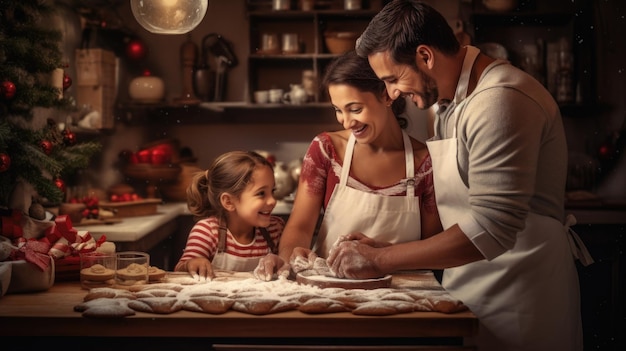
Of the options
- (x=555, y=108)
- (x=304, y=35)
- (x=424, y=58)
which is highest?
(x=304, y=35)

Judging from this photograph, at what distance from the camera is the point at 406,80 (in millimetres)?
2047

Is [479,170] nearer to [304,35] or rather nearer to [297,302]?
[297,302]

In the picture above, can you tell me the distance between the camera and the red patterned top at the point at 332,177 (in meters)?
2.56

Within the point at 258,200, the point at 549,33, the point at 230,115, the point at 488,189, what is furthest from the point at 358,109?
the point at 549,33

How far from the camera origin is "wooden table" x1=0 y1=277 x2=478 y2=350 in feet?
5.48

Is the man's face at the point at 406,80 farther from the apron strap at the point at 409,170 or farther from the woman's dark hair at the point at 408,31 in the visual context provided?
the apron strap at the point at 409,170

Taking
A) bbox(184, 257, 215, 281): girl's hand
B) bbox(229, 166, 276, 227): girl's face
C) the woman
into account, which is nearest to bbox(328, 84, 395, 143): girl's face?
the woman

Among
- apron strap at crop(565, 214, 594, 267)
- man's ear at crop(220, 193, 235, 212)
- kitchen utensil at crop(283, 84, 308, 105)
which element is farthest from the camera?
kitchen utensil at crop(283, 84, 308, 105)

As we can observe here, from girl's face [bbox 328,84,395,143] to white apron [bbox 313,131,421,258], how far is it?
14 cm

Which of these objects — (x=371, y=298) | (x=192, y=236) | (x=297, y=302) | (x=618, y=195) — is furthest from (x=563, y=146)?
(x=618, y=195)

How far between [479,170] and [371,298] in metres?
0.42

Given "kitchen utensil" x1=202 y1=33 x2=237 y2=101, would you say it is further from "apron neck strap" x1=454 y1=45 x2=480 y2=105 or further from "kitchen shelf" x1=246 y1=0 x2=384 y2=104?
"apron neck strap" x1=454 y1=45 x2=480 y2=105

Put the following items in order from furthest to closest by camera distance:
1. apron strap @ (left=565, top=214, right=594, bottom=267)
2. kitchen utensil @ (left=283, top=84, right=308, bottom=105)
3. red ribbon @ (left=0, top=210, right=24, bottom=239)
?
kitchen utensil @ (left=283, top=84, right=308, bottom=105) → red ribbon @ (left=0, top=210, right=24, bottom=239) → apron strap @ (left=565, top=214, right=594, bottom=267)

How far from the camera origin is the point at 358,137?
258cm
